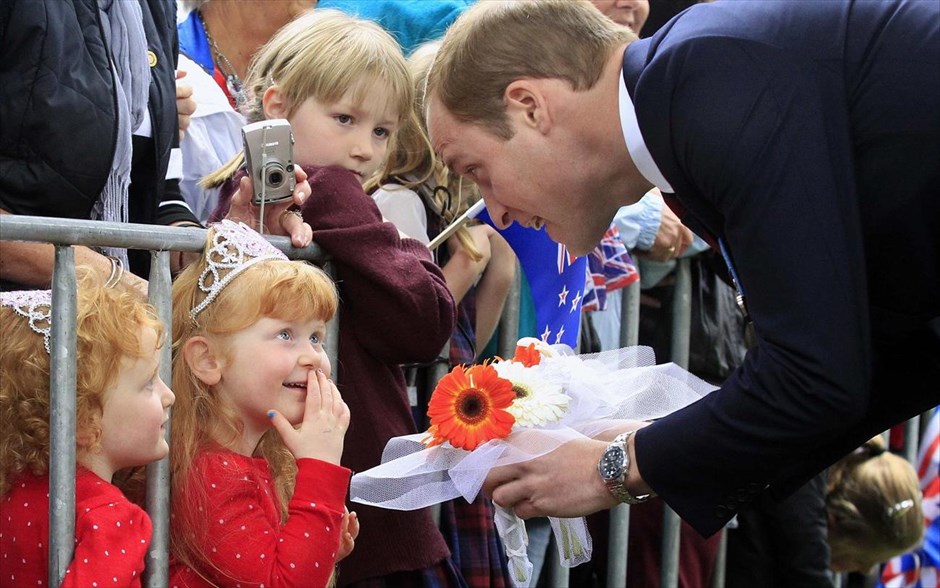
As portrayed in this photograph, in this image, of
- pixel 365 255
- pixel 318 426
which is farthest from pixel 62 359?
pixel 365 255

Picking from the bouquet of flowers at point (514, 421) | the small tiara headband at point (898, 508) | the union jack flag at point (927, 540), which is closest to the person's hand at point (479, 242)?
the bouquet of flowers at point (514, 421)

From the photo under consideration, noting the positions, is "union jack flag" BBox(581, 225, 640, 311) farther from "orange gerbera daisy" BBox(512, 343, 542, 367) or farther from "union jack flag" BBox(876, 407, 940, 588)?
"union jack flag" BBox(876, 407, 940, 588)

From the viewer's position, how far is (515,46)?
122 inches

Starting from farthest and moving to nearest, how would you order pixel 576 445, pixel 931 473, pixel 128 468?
pixel 931 473
pixel 576 445
pixel 128 468

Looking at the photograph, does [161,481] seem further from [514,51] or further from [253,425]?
[514,51]

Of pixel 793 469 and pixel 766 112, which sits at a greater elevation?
pixel 766 112

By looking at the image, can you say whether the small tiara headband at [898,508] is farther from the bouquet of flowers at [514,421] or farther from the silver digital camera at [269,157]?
the silver digital camera at [269,157]

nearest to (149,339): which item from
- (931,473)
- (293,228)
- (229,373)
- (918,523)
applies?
(229,373)

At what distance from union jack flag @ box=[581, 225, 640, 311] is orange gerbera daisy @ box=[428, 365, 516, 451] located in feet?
5.37

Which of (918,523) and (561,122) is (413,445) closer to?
(561,122)

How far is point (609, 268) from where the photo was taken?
481 centimetres

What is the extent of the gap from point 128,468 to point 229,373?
295 millimetres

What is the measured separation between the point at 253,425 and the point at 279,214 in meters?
0.59

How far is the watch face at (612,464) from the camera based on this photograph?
2.95m
